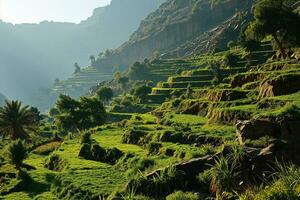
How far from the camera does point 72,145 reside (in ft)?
253

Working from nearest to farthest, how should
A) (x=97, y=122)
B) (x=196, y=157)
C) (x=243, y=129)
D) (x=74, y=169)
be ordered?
(x=196, y=157)
(x=243, y=129)
(x=74, y=169)
(x=97, y=122)

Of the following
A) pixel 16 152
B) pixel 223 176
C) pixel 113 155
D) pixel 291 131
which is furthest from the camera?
pixel 113 155

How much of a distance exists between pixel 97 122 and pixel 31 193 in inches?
2583

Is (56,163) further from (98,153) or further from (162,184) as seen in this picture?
(162,184)

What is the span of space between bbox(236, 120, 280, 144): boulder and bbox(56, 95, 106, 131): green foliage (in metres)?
75.8

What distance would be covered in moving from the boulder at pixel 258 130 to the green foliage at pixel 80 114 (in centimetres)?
7582

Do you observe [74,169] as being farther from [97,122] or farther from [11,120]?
[97,122]

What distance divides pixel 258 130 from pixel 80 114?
7699 centimetres

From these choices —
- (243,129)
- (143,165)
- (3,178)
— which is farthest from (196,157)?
(3,178)

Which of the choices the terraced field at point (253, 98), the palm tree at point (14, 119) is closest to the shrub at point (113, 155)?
the terraced field at point (253, 98)

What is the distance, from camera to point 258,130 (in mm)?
38344

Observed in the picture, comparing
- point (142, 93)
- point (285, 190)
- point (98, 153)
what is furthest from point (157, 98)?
point (285, 190)

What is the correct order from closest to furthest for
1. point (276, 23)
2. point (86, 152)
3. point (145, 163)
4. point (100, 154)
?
point (145, 163)
point (100, 154)
point (86, 152)
point (276, 23)

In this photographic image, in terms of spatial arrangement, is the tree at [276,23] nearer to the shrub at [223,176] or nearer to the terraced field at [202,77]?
the terraced field at [202,77]
